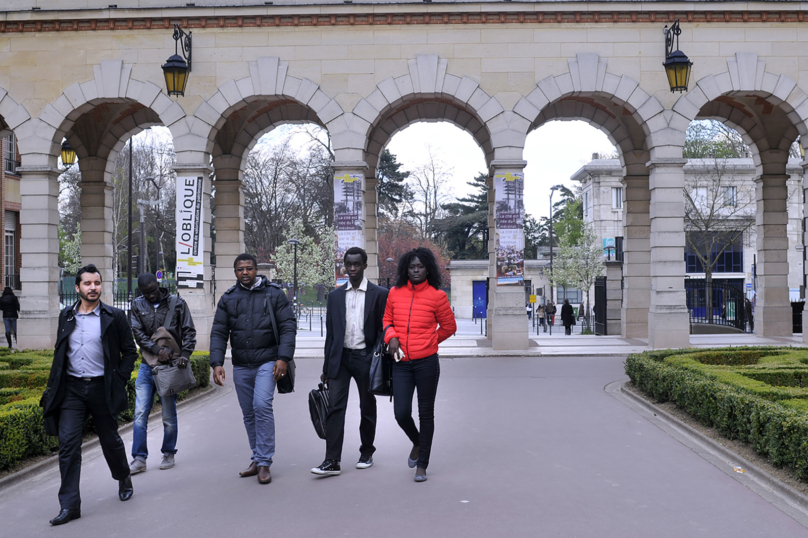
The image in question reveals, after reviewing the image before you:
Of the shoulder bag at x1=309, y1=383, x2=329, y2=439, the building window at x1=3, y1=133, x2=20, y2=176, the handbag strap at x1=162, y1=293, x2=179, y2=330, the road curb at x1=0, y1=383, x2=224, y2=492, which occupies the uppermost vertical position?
the building window at x1=3, y1=133, x2=20, y2=176

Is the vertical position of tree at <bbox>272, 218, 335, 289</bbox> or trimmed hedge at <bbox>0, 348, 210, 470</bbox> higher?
tree at <bbox>272, 218, 335, 289</bbox>

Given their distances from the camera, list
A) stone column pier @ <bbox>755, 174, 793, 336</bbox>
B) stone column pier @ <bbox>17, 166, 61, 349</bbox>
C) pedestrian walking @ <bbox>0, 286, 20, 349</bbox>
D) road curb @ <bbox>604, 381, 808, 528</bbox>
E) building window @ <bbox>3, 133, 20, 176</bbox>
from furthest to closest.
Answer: building window @ <bbox>3, 133, 20, 176</bbox> → stone column pier @ <bbox>755, 174, 793, 336</bbox> → pedestrian walking @ <bbox>0, 286, 20, 349</bbox> → stone column pier @ <bbox>17, 166, 61, 349</bbox> → road curb @ <bbox>604, 381, 808, 528</bbox>

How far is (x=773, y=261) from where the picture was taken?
70.6 ft

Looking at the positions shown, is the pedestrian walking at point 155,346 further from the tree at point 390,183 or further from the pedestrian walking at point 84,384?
the tree at point 390,183

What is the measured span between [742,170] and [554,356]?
39.3 meters

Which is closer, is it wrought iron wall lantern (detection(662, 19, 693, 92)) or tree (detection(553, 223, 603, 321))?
wrought iron wall lantern (detection(662, 19, 693, 92))

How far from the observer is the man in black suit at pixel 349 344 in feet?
22.5

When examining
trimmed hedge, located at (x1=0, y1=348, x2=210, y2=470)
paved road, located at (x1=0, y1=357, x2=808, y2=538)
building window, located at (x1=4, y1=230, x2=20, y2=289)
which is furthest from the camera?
building window, located at (x1=4, y1=230, x2=20, y2=289)

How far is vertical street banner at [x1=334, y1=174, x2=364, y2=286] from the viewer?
59.3 ft

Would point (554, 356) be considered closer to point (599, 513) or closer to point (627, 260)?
point (627, 260)

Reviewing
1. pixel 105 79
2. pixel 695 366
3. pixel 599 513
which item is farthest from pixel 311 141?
pixel 599 513

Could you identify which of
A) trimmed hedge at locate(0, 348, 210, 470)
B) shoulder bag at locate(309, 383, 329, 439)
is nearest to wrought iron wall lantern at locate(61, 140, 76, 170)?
trimmed hedge at locate(0, 348, 210, 470)

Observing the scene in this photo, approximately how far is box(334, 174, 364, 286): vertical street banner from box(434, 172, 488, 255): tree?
4352 cm

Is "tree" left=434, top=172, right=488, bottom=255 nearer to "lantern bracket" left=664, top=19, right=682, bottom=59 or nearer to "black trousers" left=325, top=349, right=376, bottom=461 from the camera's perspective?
"lantern bracket" left=664, top=19, right=682, bottom=59
